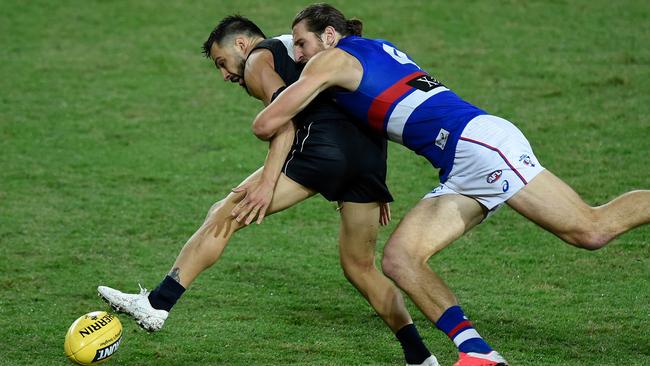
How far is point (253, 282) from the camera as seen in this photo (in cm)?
905

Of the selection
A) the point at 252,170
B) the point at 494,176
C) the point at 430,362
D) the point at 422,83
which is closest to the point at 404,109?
the point at 422,83

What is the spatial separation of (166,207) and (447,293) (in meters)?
5.54

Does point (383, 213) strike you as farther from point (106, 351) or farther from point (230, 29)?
point (106, 351)

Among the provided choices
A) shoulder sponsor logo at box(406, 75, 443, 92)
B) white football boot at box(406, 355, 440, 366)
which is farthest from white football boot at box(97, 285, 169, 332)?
shoulder sponsor logo at box(406, 75, 443, 92)

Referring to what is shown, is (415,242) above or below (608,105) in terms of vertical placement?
above

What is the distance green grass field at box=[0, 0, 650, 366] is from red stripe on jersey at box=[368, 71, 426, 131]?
1.69m

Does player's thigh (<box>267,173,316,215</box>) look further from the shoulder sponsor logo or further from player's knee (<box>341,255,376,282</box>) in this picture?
the shoulder sponsor logo

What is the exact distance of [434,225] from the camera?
620cm

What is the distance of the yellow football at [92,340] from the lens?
21.5 feet

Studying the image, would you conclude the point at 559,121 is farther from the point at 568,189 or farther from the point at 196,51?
the point at 568,189

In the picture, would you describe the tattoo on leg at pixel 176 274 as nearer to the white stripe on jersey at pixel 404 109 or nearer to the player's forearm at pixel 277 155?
the player's forearm at pixel 277 155

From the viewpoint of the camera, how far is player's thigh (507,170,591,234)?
6.14m

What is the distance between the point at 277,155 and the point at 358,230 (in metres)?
0.76

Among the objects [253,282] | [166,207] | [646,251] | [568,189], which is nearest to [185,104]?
[166,207]
